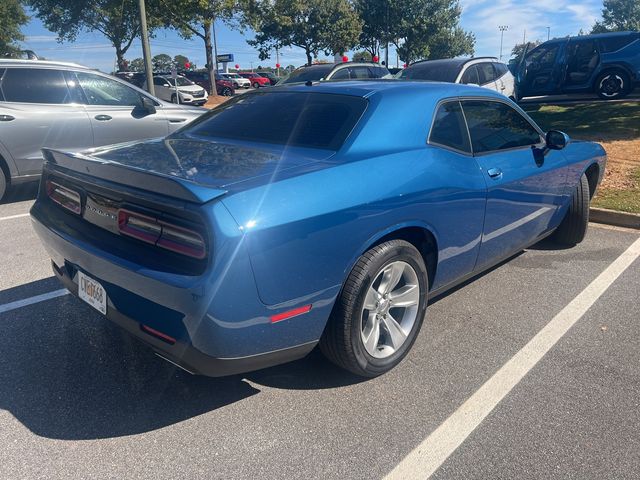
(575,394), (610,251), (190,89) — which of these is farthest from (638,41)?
(190,89)

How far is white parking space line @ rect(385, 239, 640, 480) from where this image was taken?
2.26 meters

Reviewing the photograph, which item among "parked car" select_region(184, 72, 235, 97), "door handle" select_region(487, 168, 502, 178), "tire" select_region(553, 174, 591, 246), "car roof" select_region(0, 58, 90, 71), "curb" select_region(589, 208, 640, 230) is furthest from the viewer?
"parked car" select_region(184, 72, 235, 97)

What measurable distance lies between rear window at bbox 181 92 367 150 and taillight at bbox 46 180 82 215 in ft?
3.17

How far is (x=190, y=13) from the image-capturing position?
23.8 m

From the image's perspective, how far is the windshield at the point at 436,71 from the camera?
1037 cm

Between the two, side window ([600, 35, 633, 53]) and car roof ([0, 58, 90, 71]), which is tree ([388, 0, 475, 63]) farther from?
car roof ([0, 58, 90, 71])

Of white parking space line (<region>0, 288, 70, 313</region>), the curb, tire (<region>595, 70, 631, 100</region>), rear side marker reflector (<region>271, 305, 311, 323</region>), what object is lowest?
the curb

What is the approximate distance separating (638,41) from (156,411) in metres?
14.5

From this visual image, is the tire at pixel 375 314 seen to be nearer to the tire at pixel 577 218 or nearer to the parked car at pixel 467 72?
the tire at pixel 577 218

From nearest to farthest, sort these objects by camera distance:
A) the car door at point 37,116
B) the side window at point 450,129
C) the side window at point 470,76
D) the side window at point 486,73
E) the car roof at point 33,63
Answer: the side window at point 450,129
the car door at point 37,116
the car roof at point 33,63
the side window at point 470,76
the side window at point 486,73

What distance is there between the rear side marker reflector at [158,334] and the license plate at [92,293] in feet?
1.02

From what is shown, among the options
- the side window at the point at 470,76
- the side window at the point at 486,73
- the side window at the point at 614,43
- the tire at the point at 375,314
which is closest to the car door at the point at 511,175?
the tire at the point at 375,314

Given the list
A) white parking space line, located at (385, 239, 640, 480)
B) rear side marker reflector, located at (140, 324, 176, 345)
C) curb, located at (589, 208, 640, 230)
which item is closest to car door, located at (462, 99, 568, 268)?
white parking space line, located at (385, 239, 640, 480)

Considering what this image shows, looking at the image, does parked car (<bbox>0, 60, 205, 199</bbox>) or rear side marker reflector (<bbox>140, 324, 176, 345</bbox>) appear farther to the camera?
parked car (<bbox>0, 60, 205, 199</bbox>)
